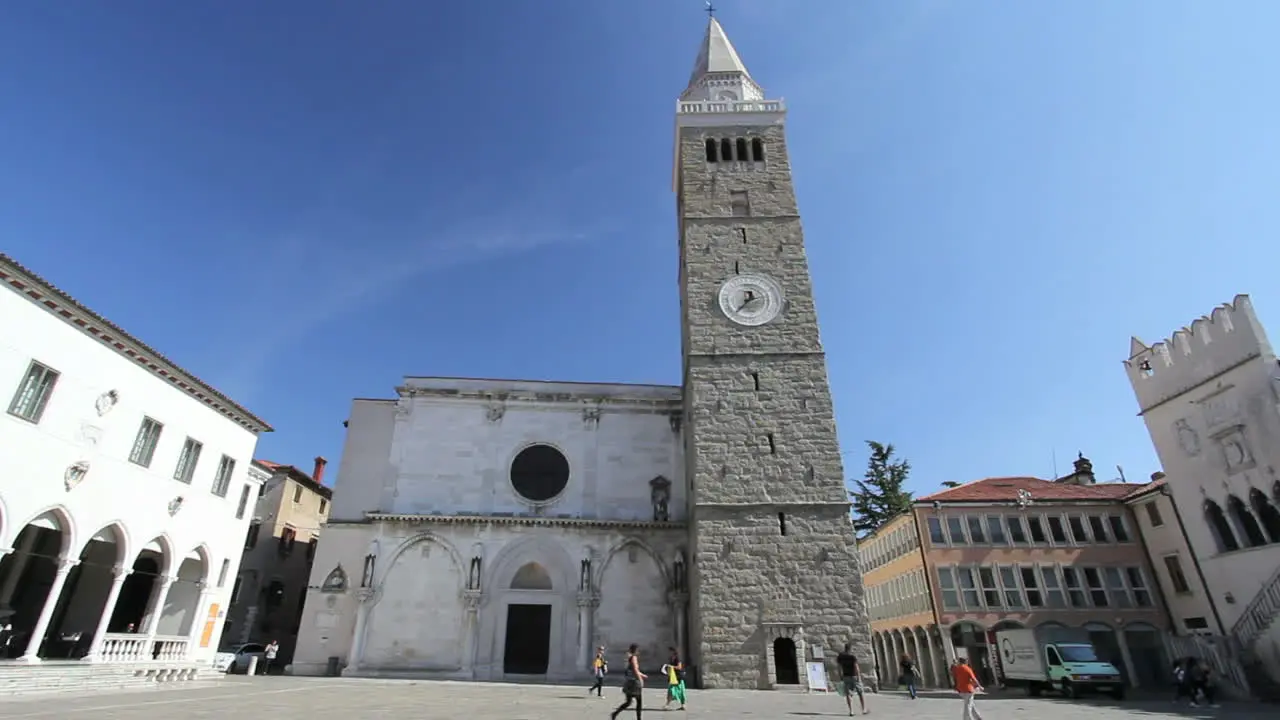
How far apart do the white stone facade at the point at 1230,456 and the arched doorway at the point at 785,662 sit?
1299 cm

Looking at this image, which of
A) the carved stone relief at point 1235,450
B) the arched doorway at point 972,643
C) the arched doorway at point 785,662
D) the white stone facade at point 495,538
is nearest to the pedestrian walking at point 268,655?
the white stone facade at point 495,538

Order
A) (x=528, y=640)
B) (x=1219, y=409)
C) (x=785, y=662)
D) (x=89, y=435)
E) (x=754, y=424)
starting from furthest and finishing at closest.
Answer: (x=528, y=640) → (x=754, y=424) → (x=1219, y=409) → (x=785, y=662) → (x=89, y=435)

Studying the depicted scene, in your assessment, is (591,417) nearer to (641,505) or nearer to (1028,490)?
(641,505)

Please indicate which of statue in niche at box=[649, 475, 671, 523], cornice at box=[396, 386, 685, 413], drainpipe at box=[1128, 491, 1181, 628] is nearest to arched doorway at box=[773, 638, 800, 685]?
statue in niche at box=[649, 475, 671, 523]

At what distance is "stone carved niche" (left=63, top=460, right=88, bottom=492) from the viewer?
14094mm

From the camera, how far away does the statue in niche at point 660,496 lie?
24.7 meters

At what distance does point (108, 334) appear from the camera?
50.0 feet

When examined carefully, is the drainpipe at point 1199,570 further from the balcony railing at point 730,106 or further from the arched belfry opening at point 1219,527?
the balcony railing at point 730,106

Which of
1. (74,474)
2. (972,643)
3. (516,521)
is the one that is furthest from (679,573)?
(74,474)

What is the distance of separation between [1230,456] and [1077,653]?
7795 mm

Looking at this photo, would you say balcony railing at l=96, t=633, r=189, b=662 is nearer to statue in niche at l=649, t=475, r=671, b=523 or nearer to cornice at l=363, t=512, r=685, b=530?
cornice at l=363, t=512, r=685, b=530

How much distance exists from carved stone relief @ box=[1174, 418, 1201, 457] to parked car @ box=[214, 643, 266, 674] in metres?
32.2

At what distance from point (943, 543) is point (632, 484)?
Answer: 1292 centimetres

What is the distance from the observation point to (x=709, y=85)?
1196 inches
